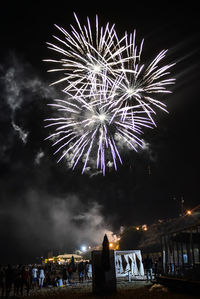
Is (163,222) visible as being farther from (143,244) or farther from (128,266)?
(128,266)

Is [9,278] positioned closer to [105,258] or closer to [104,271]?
[104,271]

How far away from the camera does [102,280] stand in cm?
1535

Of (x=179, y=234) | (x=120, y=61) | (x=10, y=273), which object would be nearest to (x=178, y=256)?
(x=179, y=234)

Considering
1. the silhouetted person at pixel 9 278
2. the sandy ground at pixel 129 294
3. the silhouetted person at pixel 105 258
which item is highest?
the silhouetted person at pixel 105 258

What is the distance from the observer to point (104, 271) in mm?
15438

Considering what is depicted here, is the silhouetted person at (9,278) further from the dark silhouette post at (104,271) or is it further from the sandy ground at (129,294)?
the dark silhouette post at (104,271)

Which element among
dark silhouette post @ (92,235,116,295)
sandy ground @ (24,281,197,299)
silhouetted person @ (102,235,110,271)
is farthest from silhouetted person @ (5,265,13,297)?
silhouetted person @ (102,235,110,271)

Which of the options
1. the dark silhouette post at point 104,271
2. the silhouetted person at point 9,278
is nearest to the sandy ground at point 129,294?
the dark silhouette post at point 104,271

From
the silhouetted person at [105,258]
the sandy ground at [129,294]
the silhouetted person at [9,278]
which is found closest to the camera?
the sandy ground at [129,294]

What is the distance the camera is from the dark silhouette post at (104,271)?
15023 millimetres

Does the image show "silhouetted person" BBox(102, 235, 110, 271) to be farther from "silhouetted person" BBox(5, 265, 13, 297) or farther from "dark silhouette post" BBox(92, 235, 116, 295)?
"silhouetted person" BBox(5, 265, 13, 297)

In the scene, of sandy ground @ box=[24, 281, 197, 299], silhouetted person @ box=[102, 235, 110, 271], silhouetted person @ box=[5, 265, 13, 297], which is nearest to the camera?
sandy ground @ box=[24, 281, 197, 299]

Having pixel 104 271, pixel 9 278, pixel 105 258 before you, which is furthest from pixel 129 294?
pixel 9 278

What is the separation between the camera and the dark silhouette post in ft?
49.3
